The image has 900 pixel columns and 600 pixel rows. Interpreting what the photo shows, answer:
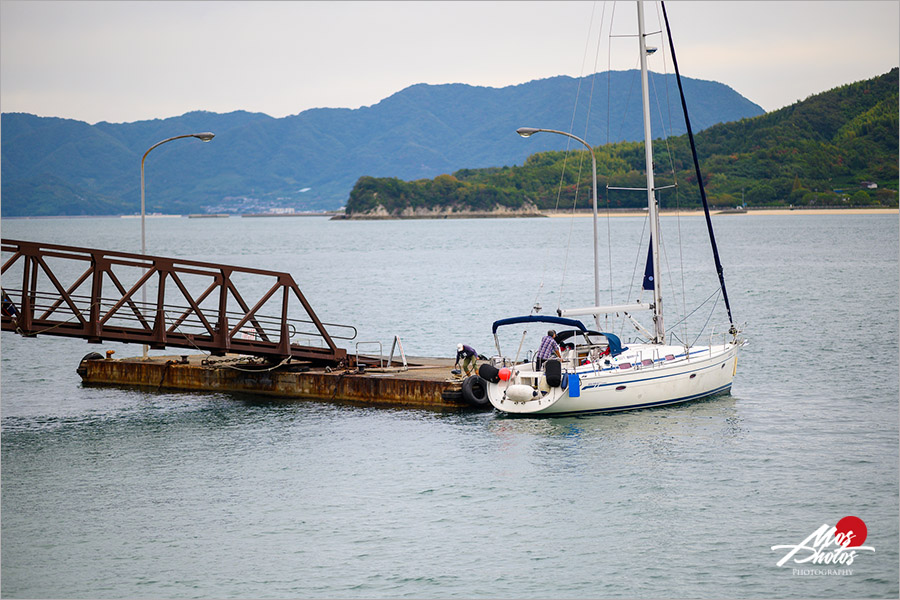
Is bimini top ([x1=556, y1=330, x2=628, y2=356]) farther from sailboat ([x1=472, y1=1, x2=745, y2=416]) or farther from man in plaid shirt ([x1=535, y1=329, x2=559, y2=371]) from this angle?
man in plaid shirt ([x1=535, y1=329, x2=559, y2=371])

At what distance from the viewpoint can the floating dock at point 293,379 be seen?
3375cm

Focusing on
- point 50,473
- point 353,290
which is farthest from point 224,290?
point 353,290

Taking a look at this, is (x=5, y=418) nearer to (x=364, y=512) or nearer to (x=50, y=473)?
(x=50, y=473)

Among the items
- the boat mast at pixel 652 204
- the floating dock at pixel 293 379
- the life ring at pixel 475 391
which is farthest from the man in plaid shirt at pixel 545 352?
the boat mast at pixel 652 204

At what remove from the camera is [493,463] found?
1077 inches

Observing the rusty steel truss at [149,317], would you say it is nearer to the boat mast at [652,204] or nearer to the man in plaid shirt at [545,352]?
the man in plaid shirt at [545,352]

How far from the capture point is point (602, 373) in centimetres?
3166

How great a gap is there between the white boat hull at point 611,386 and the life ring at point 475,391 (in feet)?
1.69

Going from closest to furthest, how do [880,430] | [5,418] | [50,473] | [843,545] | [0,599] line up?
[0,599] → [843,545] → [50,473] → [880,430] → [5,418]

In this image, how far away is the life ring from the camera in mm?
32656

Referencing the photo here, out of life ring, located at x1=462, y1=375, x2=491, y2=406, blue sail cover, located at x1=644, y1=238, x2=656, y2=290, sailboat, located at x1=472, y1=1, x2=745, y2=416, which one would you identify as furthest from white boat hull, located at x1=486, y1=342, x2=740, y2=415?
blue sail cover, located at x1=644, y1=238, x2=656, y2=290

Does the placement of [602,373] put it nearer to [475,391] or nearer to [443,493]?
[475,391]

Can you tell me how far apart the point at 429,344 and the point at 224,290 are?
20.0 metres

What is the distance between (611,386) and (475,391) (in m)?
4.32
